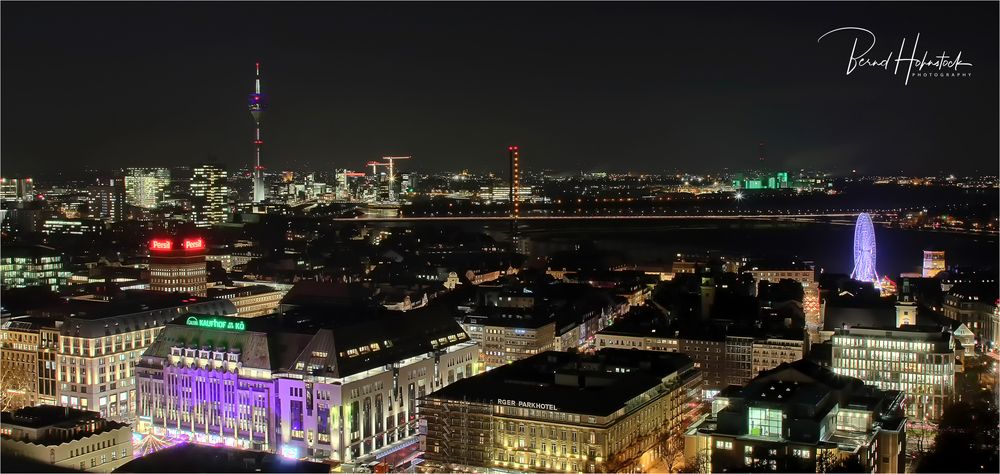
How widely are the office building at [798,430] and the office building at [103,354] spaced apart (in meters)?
9.75

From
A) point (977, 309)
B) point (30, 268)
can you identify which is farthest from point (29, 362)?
point (977, 309)

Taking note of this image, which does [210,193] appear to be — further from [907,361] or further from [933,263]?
[907,361]

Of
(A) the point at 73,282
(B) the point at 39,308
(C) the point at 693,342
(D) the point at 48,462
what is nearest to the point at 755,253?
(C) the point at 693,342

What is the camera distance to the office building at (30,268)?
29.1m

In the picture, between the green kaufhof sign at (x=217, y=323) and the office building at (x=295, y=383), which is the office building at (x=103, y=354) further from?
the green kaufhof sign at (x=217, y=323)

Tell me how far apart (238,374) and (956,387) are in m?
12.3

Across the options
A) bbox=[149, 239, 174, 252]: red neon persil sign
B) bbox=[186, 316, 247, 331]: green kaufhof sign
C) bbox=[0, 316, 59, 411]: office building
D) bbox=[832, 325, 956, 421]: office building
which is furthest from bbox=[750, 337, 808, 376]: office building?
bbox=[149, 239, 174, 252]: red neon persil sign

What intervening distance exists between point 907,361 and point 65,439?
1360cm

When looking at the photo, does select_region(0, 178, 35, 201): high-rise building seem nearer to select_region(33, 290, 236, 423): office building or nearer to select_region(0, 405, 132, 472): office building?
select_region(33, 290, 236, 423): office building

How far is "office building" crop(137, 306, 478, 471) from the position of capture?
1417 cm

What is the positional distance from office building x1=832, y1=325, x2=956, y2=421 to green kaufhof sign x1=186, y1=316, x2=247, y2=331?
10550mm

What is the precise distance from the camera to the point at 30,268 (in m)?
29.8

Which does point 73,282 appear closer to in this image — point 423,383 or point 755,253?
point 423,383

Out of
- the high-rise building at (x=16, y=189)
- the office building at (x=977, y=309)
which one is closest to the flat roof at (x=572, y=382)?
the office building at (x=977, y=309)
